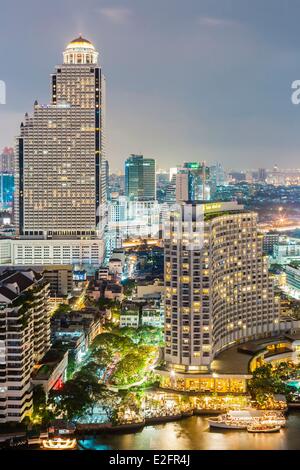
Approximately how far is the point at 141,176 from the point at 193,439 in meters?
19.3

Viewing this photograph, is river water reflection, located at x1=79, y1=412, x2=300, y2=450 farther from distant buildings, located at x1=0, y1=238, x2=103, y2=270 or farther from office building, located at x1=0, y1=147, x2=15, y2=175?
office building, located at x1=0, y1=147, x2=15, y2=175

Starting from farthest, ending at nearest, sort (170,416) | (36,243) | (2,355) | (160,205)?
(160,205) → (36,243) → (170,416) → (2,355)

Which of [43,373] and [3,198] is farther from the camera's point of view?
[3,198]

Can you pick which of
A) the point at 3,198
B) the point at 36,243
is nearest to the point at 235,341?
the point at 36,243

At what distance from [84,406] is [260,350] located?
265 centimetres

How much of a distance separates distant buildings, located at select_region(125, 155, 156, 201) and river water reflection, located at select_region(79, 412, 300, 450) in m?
18.7

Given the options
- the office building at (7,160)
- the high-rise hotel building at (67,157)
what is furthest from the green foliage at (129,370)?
the office building at (7,160)

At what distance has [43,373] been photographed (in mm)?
7402

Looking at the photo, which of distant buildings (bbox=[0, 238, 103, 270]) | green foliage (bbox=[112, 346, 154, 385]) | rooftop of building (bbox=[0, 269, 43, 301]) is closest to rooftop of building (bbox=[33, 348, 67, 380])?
green foliage (bbox=[112, 346, 154, 385])

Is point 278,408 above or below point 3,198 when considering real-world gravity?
below

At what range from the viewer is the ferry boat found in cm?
683

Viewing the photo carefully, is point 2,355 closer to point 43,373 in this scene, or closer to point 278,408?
point 43,373

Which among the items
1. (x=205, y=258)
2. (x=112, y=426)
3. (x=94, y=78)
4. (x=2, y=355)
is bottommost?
(x=112, y=426)

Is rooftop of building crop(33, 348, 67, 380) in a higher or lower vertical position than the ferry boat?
higher
